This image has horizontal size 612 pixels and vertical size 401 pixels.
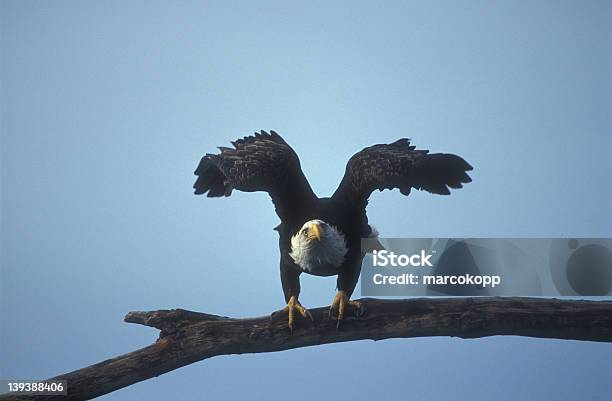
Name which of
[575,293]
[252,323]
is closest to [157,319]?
[252,323]

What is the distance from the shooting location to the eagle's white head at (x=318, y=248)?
354cm

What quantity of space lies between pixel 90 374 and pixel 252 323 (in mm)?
955

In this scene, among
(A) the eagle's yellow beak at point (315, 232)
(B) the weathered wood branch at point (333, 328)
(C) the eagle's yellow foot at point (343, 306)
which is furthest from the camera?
(C) the eagle's yellow foot at point (343, 306)

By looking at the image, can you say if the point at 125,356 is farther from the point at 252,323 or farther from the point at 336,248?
the point at 336,248

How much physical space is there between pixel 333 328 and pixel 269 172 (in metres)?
0.99

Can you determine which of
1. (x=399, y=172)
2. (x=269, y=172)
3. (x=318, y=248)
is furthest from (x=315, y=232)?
(x=399, y=172)

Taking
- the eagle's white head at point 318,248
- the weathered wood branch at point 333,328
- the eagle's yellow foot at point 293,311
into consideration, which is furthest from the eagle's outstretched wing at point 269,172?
the weathered wood branch at point 333,328

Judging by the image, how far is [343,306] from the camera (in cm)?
379

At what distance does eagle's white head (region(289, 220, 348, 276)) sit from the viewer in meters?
3.54

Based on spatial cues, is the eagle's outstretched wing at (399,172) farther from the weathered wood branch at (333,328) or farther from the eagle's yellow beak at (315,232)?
the weathered wood branch at (333,328)

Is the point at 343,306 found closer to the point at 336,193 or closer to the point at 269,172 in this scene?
the point at 336,193

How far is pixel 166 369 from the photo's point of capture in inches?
146

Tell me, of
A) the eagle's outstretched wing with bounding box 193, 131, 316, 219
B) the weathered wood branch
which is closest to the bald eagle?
the eagle's outstretched wing with bounding box 193, 131, 316, 219

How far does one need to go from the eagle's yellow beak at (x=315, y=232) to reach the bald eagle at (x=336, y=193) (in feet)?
0.23
